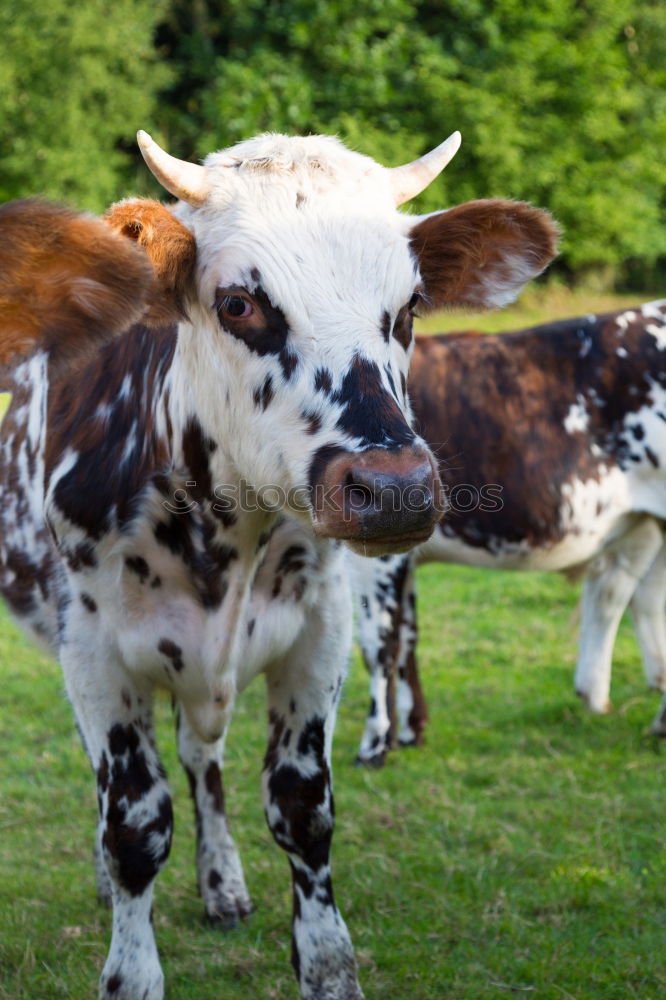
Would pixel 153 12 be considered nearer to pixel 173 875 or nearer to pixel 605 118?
pixel 605 118

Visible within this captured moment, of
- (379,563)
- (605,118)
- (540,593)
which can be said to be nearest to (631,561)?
(379,563)

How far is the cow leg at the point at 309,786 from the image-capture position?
3285 millimetres

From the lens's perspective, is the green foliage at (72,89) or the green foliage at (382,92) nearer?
the green foliage at (72,89)

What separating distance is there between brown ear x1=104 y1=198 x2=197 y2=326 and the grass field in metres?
1.98

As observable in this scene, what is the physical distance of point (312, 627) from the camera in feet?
10.8

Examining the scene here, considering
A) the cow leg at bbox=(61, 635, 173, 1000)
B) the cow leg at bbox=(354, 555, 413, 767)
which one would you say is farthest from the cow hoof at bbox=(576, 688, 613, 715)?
the cow leg at bbox=(61, 635, 173, 1000)

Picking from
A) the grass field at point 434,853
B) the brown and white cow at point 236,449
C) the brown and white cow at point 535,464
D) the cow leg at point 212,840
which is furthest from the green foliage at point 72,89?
the brown and white cow at point 236,449

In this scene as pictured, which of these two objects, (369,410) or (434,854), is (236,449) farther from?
(434,854)

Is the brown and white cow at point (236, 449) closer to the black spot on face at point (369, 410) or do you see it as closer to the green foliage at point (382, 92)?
the black spot on face at point (369, 410)

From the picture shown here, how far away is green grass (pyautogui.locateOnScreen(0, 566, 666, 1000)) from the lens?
139 inches

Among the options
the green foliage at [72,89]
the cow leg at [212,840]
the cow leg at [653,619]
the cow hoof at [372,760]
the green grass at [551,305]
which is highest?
the cow leg at [212,840]

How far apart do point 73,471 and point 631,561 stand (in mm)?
3794

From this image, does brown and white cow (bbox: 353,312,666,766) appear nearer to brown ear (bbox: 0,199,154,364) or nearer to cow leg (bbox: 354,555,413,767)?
cow leg (bbox: 354,555,413,767)

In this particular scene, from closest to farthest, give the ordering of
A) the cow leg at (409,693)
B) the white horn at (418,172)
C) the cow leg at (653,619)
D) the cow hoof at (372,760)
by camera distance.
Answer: the white horn at (418,172) < the cow hoof at (372,760) < the cow leg at (409,693) < the cow leg at (653,619)
